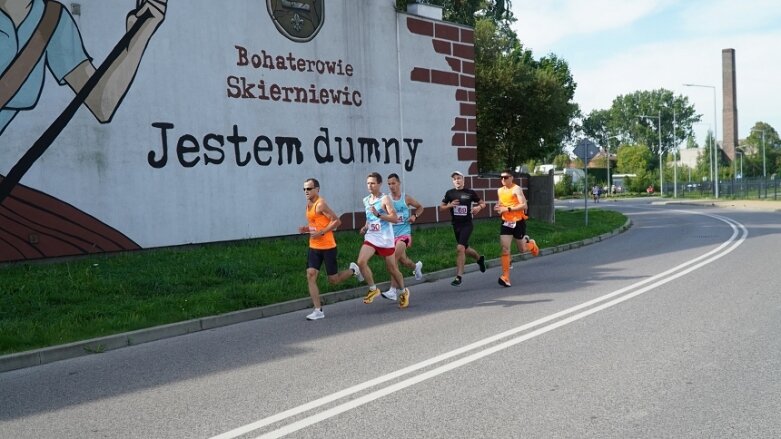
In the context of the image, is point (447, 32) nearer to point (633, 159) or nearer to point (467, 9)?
point (467, 9)

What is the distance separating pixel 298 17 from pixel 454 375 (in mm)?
12901

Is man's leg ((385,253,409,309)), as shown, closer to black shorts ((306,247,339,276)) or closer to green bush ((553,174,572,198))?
black shorts ((306,247,339,276))

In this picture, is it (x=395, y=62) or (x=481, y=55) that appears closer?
(x=395, y=62)

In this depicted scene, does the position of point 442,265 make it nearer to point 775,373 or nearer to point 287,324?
point 287,324

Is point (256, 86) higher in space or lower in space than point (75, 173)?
higher

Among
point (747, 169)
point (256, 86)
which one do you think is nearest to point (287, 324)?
point (256, 86)

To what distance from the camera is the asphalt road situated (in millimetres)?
4773

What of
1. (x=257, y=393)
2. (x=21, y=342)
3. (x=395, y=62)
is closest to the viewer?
(x=257, y=393)

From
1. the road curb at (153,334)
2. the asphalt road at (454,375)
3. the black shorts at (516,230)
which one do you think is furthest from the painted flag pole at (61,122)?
the black shorts at (516,230)

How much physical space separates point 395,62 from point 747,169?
271ft

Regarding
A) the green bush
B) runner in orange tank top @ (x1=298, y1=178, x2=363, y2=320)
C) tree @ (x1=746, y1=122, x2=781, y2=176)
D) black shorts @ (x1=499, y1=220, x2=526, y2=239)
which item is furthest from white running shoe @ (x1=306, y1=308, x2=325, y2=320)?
tree @ (x1=746, y1=122, x2=781, y2=176)

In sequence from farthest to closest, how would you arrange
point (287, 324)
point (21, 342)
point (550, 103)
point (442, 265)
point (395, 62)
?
point (550, 103) → point (395, 62) → point (442, 265) → point (287, 324) → point (21, 342)

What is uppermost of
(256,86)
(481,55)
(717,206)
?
(481,55)

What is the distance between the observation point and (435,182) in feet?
68.4
